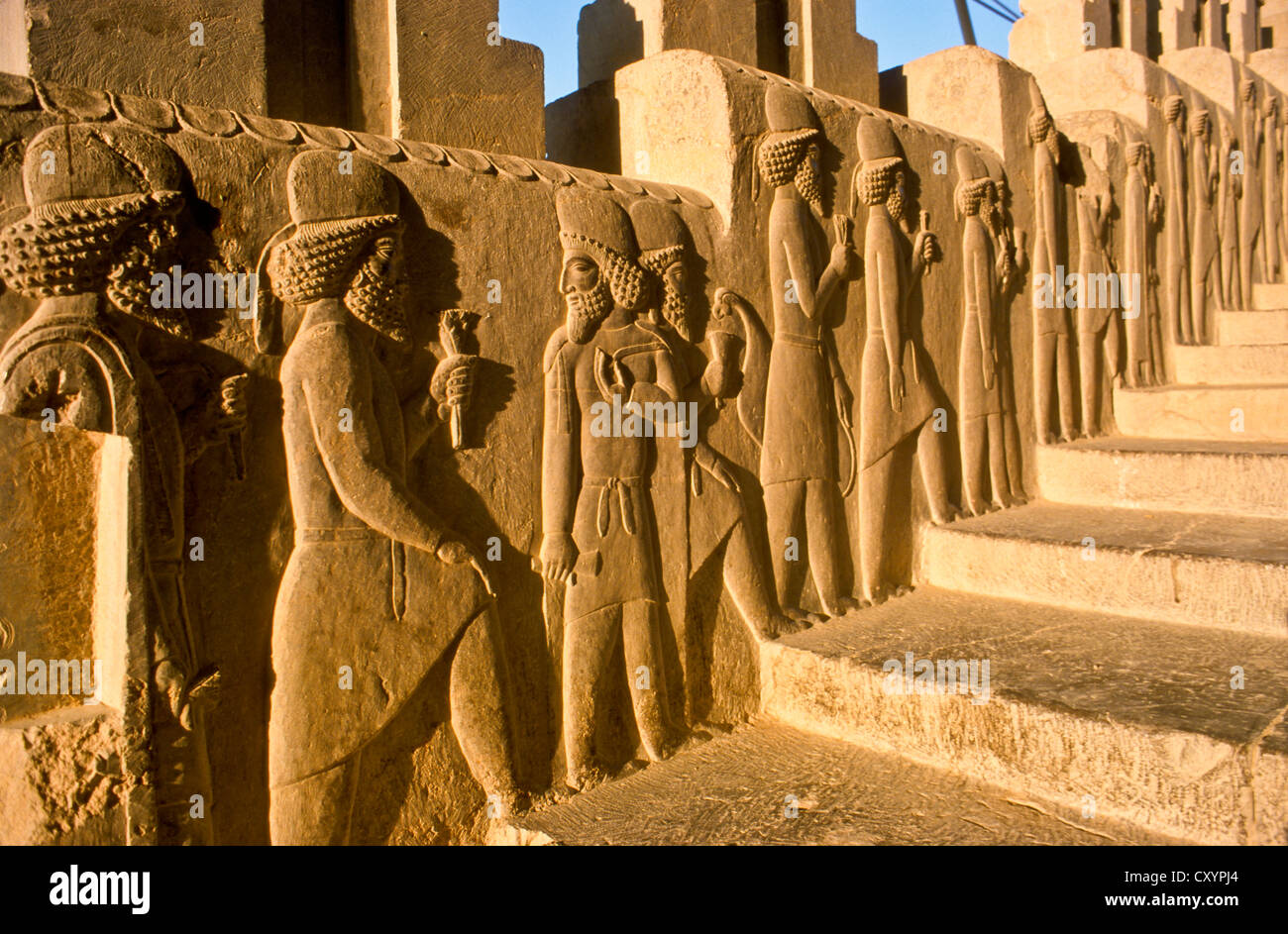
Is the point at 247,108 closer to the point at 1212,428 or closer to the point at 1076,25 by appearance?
the point at 1212,428

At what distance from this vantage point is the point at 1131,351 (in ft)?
19.1

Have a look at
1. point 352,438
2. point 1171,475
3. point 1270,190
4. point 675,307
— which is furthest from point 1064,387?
point 1270,190

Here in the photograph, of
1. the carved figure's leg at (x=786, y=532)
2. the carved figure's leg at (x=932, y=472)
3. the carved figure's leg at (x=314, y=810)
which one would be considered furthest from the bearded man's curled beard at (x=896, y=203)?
the carved figure's leg at (x=314, y=810)

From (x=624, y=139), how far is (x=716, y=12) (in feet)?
3.32

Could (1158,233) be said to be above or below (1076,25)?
below

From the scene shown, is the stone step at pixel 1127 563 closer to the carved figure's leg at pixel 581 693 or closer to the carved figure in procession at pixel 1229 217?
the carved figure's leg at pixel 581 693

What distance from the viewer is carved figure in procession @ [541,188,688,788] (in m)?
2.91

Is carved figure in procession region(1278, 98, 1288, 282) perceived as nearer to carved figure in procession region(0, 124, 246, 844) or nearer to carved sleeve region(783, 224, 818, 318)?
carved sleeve region(783, 224, 818, 318)

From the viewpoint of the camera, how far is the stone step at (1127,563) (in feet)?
10.8

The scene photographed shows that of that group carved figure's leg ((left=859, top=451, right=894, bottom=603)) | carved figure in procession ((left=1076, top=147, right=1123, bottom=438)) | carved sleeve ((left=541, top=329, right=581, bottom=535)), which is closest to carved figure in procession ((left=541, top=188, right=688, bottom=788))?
carved sleeve ((left=541, top=329, right=581, bottom=535))

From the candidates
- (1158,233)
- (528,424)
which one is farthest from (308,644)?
(1158,233)

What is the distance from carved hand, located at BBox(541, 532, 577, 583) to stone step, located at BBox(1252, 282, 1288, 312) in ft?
22.9

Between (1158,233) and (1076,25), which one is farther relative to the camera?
(1076,25)

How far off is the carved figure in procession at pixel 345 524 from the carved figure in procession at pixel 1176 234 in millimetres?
5716
